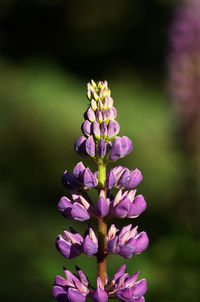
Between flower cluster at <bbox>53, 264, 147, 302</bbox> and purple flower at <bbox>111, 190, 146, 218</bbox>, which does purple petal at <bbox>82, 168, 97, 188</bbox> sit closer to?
purple flower at <bbox>111, 190, 146, 218</bbox>

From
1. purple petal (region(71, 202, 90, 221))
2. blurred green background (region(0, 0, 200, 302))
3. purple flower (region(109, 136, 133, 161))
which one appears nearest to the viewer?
purple petal (region(71, 202, 90, 221))

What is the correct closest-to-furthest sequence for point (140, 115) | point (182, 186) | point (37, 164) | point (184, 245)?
point (184, 245) → point (182, 186) → point (37, 164) → point (140, 115)

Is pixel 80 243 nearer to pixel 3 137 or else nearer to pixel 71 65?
pixel 3 137

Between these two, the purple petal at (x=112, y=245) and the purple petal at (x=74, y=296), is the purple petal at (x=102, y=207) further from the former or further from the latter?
the purple petal at (x=74, y=296)

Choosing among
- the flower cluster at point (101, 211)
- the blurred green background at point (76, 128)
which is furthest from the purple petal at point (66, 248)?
the blurred green background at point (76, 128)

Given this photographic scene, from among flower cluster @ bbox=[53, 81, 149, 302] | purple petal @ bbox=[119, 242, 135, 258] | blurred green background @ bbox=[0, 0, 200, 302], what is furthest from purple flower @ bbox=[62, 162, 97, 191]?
blurred green background @ bbox=[0, 0, 200, 302]

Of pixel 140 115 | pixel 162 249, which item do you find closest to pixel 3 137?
pixel 140 115
